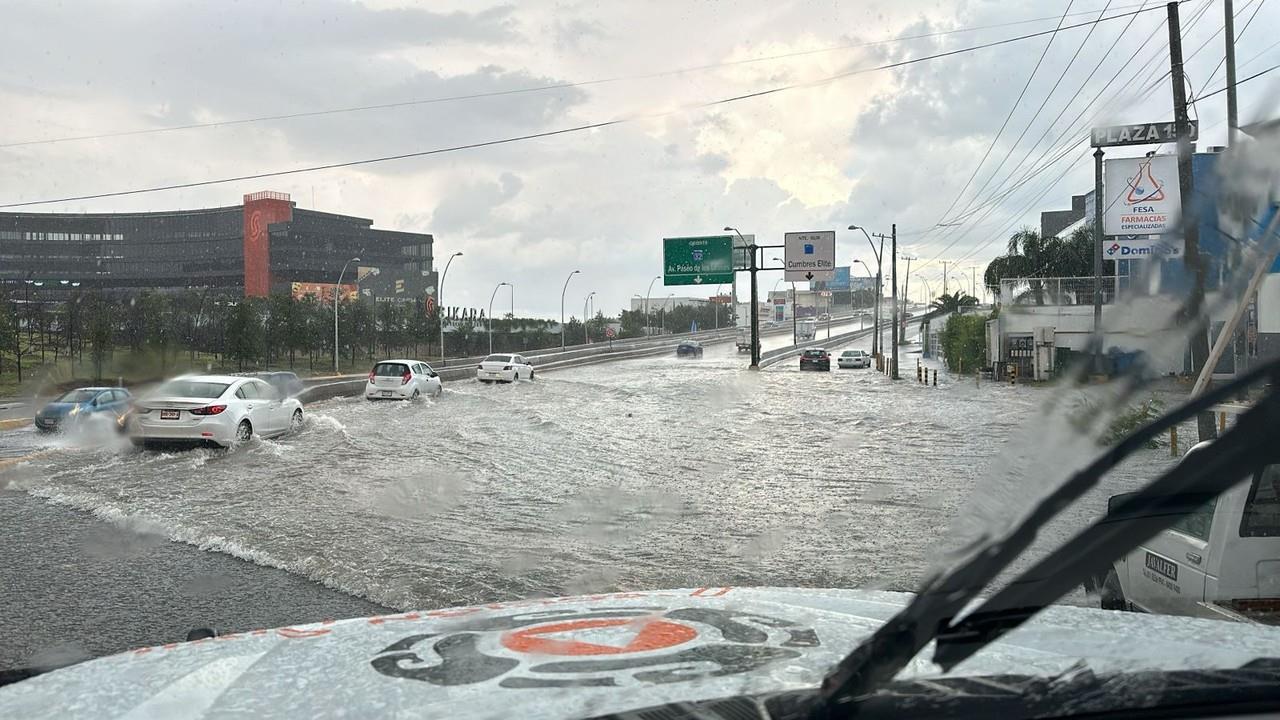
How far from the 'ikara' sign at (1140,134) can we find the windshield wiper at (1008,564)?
66 cm

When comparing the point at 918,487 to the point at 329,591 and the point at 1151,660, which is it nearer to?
the point at 329,591

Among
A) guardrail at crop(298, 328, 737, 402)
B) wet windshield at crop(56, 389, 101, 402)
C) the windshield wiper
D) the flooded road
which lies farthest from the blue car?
the windshield wiper

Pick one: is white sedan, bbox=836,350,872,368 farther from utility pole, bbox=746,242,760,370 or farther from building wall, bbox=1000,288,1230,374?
building wall, bbox=1000,288,1230,374

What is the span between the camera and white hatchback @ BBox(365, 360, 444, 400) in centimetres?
3027

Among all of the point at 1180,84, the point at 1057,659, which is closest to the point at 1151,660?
the point at 1057,659

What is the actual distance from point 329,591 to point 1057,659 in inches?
262

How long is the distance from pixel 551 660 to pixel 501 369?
40.6 metres

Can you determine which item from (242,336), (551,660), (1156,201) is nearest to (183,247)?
(242,336)

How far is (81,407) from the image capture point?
2011 cm

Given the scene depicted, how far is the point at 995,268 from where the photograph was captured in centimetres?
5481

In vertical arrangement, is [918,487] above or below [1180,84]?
below

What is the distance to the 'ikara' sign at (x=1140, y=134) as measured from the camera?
71.0 inches

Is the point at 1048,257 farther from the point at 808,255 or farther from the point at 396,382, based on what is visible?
the point at 396,382

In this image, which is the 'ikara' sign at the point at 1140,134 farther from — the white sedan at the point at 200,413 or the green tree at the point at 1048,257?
the green tree at the point at 1048,257
